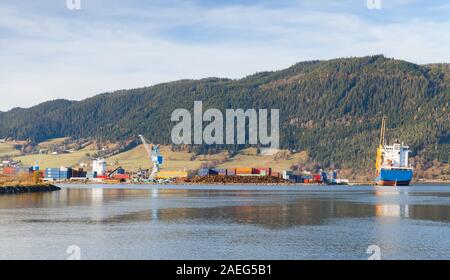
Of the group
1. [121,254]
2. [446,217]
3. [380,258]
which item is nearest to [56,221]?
[121,254]

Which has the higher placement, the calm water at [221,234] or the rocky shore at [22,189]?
the calm water at [221,234]

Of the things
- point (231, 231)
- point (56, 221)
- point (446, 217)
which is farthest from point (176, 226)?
point (446, 217)

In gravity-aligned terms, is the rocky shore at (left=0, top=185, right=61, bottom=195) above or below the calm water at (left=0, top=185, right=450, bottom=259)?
below

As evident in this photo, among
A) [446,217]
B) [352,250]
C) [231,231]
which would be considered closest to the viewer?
[352,250]

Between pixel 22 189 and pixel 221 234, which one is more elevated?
pixel 221 234

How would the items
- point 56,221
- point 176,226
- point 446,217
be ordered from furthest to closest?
1. point 446,217
2. point 56,221
3. point 176,226

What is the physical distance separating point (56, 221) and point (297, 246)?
3562cm

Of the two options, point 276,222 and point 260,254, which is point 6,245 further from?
point 276,222

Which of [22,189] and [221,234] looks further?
[22,189]

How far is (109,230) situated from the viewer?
71688 millimetres

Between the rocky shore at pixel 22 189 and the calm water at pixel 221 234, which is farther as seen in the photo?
the rocky shore at pixel 22 189

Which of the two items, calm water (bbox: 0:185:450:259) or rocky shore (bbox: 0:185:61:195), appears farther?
rocky shore (bbox: 0:185:61:195)

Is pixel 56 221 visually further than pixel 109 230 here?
Yes

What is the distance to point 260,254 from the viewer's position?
54.4m
